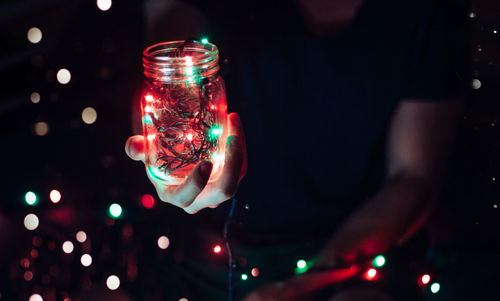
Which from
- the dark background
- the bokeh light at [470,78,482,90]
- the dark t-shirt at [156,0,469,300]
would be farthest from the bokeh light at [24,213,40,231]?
the bokeh light at [470,78,482,90]

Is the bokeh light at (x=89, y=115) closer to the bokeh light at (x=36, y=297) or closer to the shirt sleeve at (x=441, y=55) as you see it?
the bokeh light at (x=36, y=297)

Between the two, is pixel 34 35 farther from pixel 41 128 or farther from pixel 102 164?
pixel 102 164

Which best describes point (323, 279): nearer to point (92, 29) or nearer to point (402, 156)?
point (402, 156)

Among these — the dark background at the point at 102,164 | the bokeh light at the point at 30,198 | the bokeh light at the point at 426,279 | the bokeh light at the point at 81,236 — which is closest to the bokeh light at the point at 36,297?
the dark background at the point at 102,164

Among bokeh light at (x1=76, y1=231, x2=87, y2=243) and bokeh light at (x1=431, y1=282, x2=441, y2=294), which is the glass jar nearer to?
bokeh light at (x1=76, y1=231, x2=87, y2=243)

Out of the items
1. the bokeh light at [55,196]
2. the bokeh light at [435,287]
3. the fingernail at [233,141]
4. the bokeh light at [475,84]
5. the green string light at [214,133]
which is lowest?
the bokeh light at [435,287]
